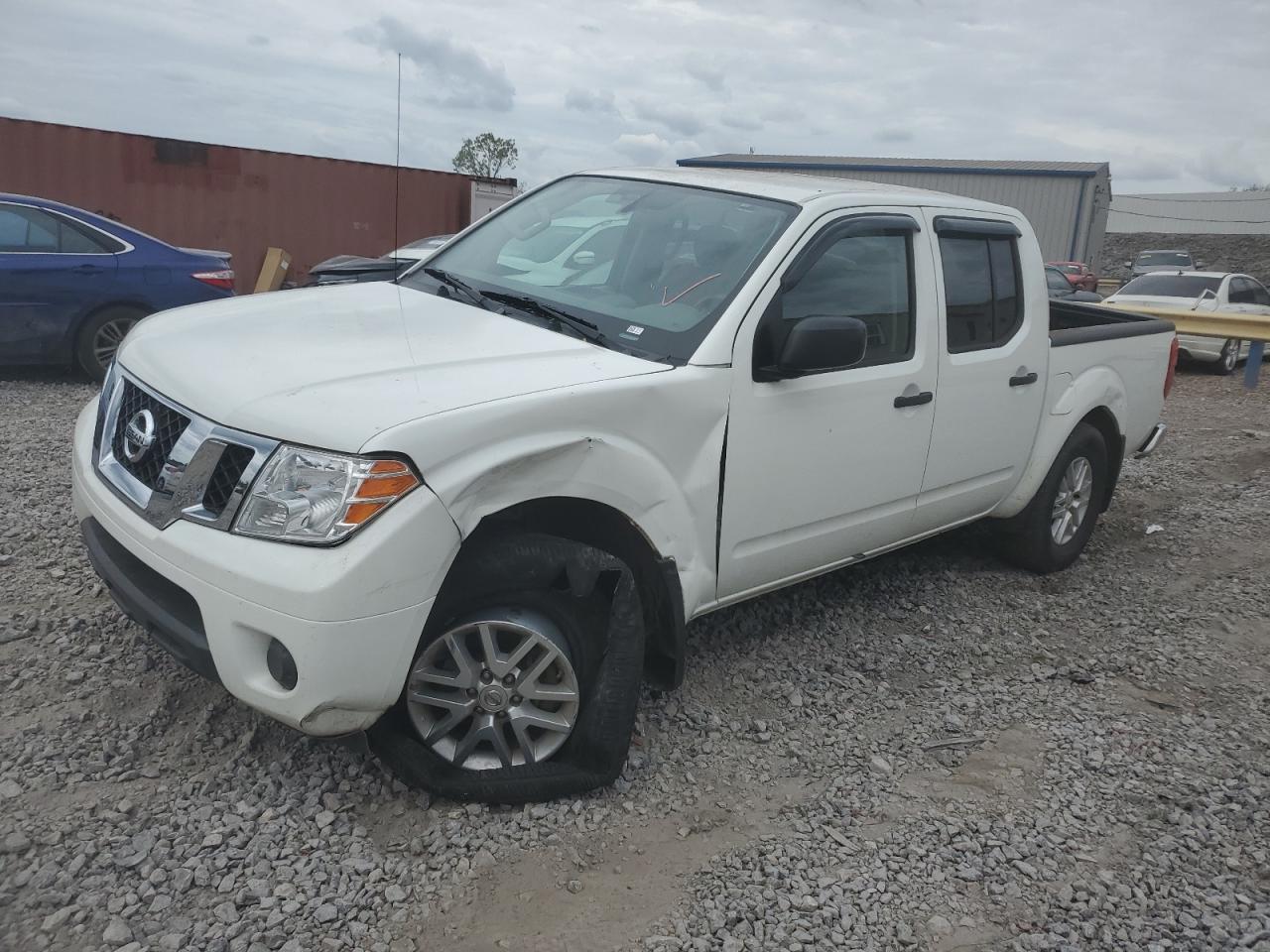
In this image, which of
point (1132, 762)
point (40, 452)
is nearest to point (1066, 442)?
point (1132, 762)

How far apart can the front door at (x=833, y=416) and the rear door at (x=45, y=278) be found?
6550mm

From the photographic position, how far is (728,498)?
3.28m

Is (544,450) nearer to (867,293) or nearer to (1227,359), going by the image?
(867,293)

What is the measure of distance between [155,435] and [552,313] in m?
1.27

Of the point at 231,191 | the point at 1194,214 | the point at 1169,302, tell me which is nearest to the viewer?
the point at 1169,302

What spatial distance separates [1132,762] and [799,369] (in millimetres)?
1785

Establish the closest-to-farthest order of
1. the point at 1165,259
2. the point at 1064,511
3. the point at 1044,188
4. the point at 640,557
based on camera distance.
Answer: the point at 640,557, the point at 1064,511, the point at 1165,259, the point at 1044,188

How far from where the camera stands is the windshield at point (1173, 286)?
1502cm

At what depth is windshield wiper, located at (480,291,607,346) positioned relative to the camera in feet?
10.7

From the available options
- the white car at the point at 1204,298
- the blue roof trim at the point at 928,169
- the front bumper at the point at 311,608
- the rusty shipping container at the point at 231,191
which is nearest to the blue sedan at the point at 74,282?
the front bumper at the point at 311,608

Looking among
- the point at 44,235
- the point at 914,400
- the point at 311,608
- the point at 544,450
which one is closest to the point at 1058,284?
the point at 44,235

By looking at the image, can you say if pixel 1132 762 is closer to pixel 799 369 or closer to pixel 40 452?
pixel 799 369

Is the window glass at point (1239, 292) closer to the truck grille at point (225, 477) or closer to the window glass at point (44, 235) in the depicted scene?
the window glass at point (44, 235)

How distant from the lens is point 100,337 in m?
8.12
